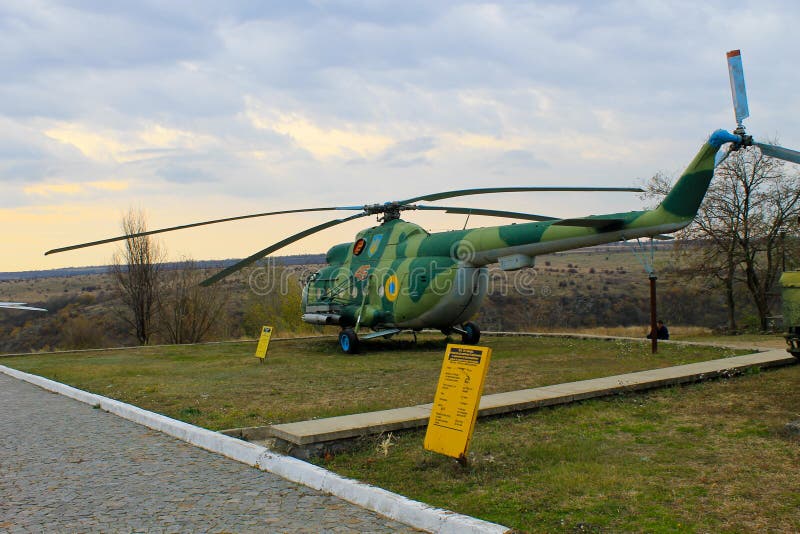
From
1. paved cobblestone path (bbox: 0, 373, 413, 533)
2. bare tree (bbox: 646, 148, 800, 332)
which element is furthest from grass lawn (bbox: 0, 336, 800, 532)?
bare tree (bbox: 646, 148, 800, 332)

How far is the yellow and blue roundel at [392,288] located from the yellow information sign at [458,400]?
37.8 feet

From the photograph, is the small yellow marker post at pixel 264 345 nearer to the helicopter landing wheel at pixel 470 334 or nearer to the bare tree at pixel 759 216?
the helicopter landing wheel at pixel 470 334

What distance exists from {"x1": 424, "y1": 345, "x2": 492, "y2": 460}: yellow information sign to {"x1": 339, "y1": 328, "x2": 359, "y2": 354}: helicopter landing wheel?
462 inches

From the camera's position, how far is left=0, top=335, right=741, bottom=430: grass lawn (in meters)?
9.41

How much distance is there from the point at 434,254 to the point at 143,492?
40.6ft

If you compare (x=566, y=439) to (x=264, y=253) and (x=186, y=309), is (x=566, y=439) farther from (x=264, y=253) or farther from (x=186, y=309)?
(x=186, y=309)

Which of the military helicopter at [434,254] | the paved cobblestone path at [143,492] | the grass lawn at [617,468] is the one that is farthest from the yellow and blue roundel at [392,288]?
the paved cobblestone path at [143,492]

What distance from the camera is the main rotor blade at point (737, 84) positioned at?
9.69 meters

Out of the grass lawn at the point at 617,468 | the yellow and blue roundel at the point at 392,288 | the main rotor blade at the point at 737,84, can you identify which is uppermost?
the main rotor blade at the point at 737,84

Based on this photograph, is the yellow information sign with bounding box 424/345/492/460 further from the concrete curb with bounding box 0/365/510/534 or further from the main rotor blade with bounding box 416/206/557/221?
the main rotor blade with bounding box 416/206/557/221

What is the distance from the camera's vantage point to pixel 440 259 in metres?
17.0

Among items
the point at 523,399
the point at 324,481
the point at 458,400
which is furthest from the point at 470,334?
the point at 324,481

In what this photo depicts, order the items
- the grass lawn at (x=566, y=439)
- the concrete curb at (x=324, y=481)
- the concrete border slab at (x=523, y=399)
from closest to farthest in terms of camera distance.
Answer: the concrete curb at (x=324, y=481), the grass lawn at (x=566, y=439), the concrete border slab at (x=523, y=399)

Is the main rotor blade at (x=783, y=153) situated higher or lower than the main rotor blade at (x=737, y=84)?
lower
